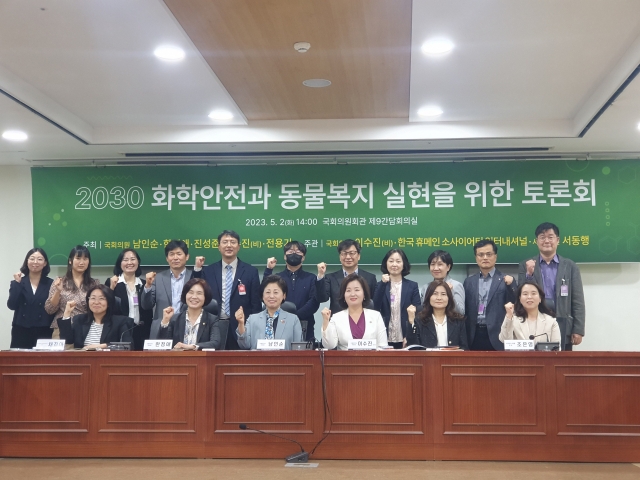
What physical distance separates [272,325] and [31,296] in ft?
7.24

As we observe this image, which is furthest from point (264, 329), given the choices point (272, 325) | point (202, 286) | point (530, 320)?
point (530, 320)

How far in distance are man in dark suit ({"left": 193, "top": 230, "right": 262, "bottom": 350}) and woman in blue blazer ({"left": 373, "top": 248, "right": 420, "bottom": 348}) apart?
100 cm

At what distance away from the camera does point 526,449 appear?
3643mm

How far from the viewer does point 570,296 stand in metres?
5.07

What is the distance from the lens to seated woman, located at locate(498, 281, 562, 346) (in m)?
4.12

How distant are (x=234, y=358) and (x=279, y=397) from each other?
359 millimetres

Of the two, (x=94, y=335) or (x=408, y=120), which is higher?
(x=408, y=120)

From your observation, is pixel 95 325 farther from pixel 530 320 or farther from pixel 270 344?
pixel 530 320

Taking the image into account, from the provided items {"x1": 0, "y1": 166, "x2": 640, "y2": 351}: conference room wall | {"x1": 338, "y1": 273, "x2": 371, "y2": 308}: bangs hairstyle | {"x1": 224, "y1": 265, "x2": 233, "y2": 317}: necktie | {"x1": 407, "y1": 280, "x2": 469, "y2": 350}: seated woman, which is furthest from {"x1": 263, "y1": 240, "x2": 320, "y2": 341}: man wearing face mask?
{"x1": 0, "y1": 166, "x2": 640, "y2": 351}: conference room wall

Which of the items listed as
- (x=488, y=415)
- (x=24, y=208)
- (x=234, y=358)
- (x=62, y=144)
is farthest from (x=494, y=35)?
(x=24, y=208)

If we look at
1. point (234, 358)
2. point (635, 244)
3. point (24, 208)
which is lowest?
point (234, 358)

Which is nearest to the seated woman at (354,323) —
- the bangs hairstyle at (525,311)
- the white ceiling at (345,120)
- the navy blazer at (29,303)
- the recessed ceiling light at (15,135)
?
the bangs hairstyle at (525,311)

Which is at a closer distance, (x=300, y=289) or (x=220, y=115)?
(x=300, y=289)

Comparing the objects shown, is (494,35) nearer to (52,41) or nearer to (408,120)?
(408,120)
